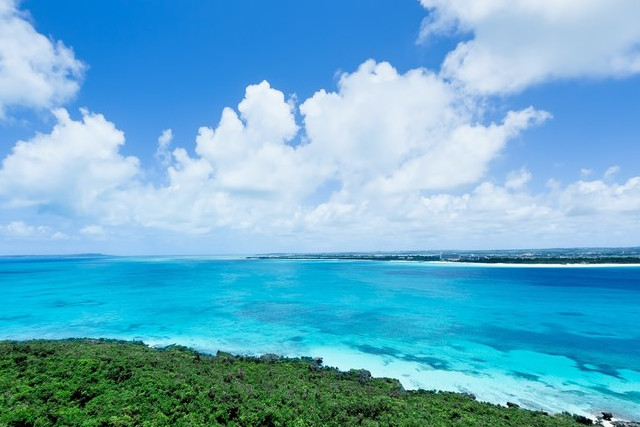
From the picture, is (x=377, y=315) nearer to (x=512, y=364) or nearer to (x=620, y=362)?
(x=512, y=364)

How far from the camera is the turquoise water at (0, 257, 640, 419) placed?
79.7 feet

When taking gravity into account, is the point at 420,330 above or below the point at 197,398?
below

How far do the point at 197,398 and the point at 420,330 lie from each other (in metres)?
29.7

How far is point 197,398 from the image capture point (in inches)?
610

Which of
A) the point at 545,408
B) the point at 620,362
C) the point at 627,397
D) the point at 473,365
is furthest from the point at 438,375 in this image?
the point at 620,362

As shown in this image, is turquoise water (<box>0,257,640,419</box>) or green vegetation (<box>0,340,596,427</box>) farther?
turquoise water (<box>0,257,640,419</box>)

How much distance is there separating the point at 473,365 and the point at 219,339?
2454 centimetres

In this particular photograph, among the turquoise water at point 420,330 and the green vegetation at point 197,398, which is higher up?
the green vegetation at point 197,398

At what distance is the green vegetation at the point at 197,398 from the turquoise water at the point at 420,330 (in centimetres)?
585

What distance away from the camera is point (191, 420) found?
45.7ft

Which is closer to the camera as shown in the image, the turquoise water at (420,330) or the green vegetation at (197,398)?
the green vegetation at (197,398)

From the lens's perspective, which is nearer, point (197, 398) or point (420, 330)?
point (197, 398)

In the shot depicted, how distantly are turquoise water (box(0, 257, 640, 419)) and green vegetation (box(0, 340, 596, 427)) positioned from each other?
5854 millimetres

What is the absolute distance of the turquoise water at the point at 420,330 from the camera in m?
24.3
